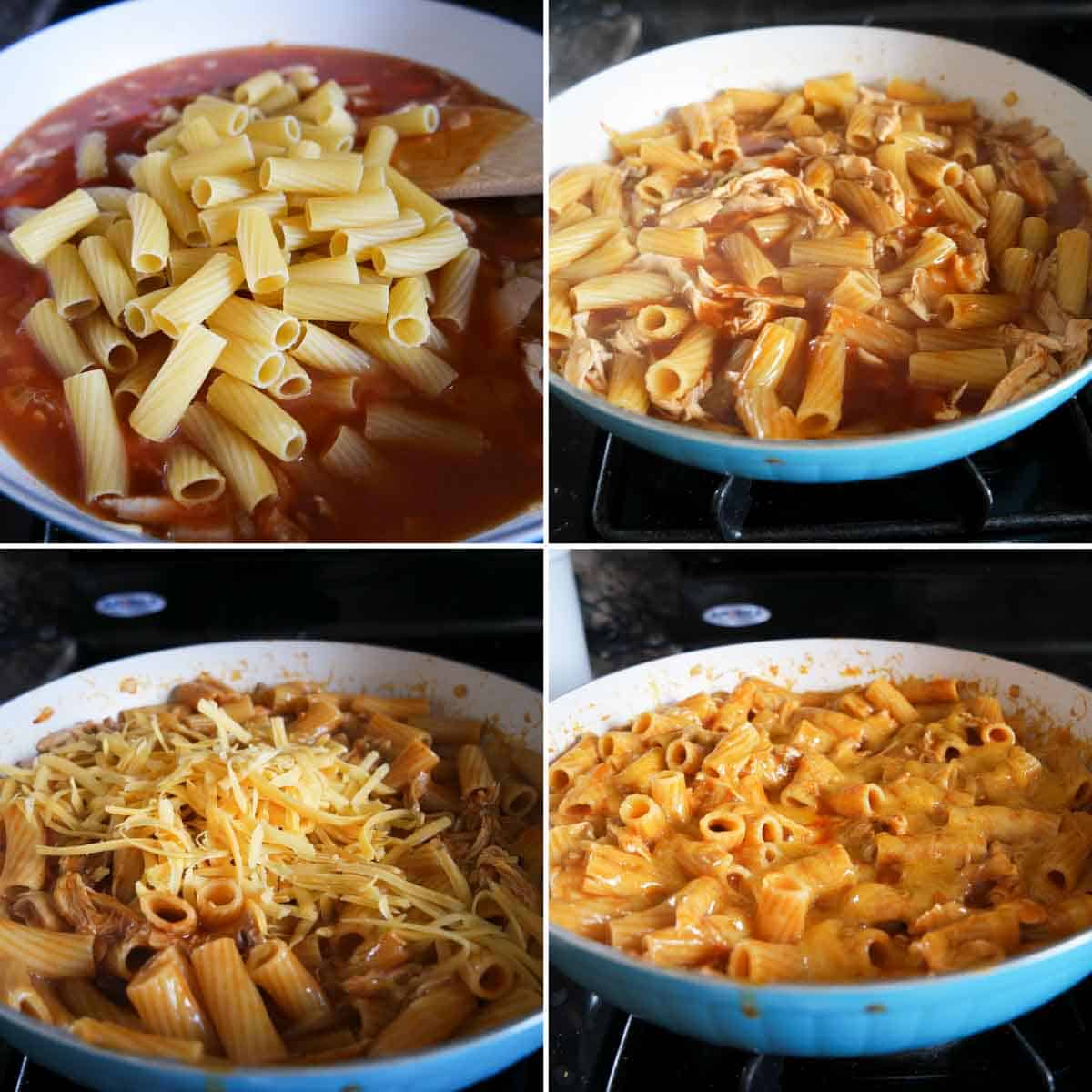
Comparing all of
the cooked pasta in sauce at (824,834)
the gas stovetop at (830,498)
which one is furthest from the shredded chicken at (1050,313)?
A: the cooked pasta in sauce at (824,834)

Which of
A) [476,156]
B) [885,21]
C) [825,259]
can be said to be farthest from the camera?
[885,21]

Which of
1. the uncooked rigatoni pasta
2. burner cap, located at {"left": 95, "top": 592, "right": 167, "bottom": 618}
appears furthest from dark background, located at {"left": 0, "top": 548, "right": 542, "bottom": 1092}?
the uncooked rigatoni pasta

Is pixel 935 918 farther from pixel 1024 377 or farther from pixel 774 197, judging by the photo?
pixel 774 197

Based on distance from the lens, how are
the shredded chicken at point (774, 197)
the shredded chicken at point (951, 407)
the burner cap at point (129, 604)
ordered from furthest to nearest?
1. the burner cap at point (129, 604)
2. the shredded chicken at point (774, 197)
3. the shredded chicken at point (951, 407)

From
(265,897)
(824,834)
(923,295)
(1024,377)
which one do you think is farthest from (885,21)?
(265,897)

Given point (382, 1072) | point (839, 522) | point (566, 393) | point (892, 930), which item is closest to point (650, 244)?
point (566, 393)

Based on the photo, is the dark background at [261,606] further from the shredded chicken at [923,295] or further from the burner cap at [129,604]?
the shredded chicken at [923,295]

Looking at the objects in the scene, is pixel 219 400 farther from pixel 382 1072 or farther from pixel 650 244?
pixel 382 1072
